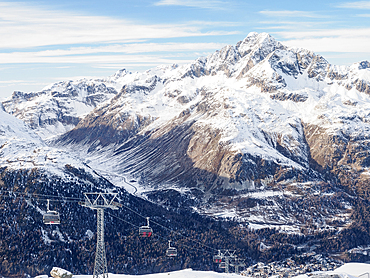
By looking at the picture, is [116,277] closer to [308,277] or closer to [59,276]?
[59,276]

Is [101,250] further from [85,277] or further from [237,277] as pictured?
[237,277]

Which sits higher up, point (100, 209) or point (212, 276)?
point (100, 209)

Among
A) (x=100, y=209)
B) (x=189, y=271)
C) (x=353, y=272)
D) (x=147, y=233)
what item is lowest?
(x=353, y=272)

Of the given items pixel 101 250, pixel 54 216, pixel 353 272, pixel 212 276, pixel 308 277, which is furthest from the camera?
pixel 353 272

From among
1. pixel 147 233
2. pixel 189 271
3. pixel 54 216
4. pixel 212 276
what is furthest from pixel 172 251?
pixel 54 216

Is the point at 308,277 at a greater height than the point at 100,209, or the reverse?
the point at 100,209

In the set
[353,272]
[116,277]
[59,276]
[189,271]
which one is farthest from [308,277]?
[59,276]

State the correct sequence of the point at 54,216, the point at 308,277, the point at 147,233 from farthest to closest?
the point at 308,277 < the point at 147,233 < the point at 54,216

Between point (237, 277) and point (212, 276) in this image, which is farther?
point (237, 277)

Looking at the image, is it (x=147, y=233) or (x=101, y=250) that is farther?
(x=147, y=233)
